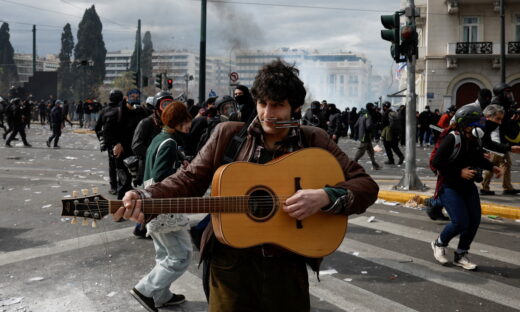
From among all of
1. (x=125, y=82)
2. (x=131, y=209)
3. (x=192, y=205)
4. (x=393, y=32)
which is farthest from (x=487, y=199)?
(x=125, y=82)

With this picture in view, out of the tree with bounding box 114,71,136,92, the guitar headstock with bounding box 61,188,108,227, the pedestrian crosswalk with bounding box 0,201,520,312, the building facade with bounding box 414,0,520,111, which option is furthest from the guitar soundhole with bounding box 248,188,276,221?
the tree with bounding box 114,71,136,92

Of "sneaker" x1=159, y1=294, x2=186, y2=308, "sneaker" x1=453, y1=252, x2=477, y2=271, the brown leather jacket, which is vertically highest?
the brown leather jacket

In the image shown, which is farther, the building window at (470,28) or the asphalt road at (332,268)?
the building window at (470,28)

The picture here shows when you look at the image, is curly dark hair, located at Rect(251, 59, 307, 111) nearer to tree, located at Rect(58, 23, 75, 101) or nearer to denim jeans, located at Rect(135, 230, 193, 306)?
denim jeans, located at Rect(135, 230, 193, 306)

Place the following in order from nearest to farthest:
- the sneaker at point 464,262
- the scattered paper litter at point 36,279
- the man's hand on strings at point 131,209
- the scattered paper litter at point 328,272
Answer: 1. the man's hand on strings at point 131,209
2. the scattered paper litter at point 36,279
3. the scattered paper litter at point 328,272
4. the sneaker at point 464,262

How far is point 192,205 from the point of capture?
8.13ft

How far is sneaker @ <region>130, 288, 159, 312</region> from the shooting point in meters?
4.38

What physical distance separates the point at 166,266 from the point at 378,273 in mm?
2305

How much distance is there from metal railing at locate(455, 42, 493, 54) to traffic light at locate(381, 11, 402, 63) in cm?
2742

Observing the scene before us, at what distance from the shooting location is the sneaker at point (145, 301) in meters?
4.38

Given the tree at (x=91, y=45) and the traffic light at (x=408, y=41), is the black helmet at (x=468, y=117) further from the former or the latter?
the tree at (x=91, y=45)

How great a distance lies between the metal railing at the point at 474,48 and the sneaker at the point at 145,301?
3521 centimetres

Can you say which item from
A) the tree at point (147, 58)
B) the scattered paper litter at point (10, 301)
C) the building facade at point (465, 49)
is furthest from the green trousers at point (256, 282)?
the tree at point (147, 58)

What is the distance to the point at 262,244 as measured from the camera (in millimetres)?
2529
